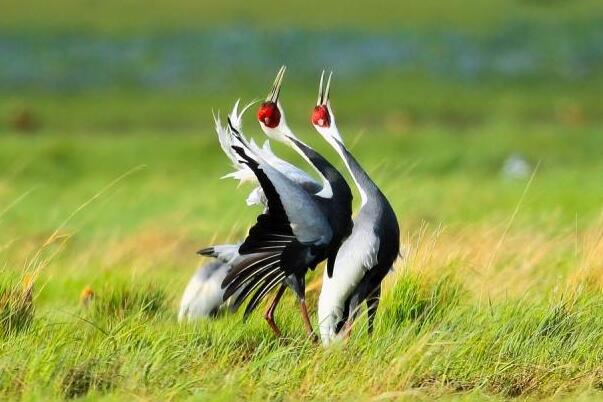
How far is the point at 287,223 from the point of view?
6645 mm

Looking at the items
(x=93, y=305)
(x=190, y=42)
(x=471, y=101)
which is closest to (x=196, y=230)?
(x=93, y=305)

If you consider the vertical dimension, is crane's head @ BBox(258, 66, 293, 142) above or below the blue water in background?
above

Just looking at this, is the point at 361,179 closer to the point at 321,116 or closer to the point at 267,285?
the point at 321,116

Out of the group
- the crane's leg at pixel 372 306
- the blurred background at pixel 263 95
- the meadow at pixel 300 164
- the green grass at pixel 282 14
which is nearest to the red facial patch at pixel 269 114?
the crane's leg at pixel 372 306

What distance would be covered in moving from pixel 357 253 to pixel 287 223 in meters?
0.36

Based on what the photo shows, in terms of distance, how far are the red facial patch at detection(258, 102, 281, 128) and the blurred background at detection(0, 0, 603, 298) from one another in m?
2.69

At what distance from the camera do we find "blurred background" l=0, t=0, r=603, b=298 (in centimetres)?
1455

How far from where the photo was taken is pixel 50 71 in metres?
33.9

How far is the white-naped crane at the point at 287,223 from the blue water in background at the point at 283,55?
2564 cm

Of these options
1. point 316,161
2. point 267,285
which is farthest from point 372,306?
point 316,161

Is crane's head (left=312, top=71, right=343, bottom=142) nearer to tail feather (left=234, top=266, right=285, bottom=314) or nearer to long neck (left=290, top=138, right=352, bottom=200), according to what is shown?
long neck (left=290, top=138, right=352, bottom=200)

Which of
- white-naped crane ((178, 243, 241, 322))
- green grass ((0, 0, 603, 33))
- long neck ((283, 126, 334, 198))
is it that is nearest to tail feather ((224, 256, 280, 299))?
long neck ((283, 126, 334, 198))

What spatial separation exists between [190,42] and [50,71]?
12.4 feet

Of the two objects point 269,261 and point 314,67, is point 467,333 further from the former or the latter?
point 314,67
